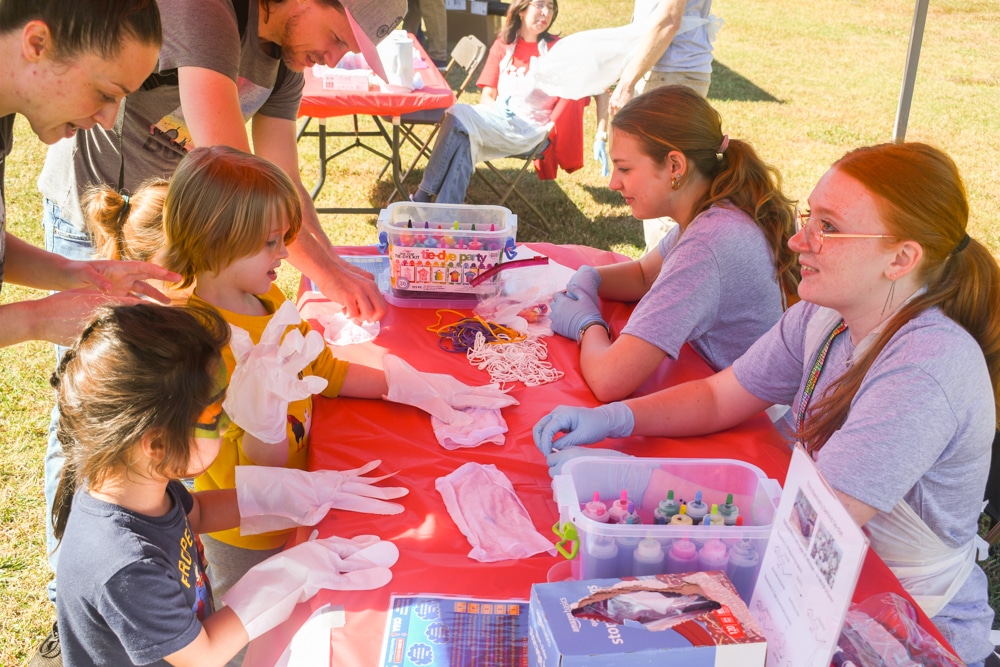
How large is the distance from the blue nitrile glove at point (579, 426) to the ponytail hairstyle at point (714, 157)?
2.08ft

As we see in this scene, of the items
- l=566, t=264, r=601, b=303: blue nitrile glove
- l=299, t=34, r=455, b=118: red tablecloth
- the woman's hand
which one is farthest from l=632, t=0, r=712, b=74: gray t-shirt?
the woman's hand

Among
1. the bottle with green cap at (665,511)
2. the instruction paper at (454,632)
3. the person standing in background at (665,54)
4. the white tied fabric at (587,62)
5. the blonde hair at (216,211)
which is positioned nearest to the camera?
the instruction paper at (454,632)

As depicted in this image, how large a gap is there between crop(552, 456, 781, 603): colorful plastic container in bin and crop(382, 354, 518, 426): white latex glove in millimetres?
479

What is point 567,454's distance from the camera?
1.52 m

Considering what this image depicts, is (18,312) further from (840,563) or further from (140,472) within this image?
(840,563)

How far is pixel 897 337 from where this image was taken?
137cm

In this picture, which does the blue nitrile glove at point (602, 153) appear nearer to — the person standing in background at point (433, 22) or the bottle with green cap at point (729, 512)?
the person standing in background at point (433, 22)

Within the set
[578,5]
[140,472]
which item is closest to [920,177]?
[140,472]

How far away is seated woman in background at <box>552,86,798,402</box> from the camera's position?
1868mm

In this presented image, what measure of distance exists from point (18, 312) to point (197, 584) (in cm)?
52

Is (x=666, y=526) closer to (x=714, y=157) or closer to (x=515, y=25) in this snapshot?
(x=714, y=157)

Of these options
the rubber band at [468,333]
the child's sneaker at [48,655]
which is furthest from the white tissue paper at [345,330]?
the child's sneaker at [48,655]

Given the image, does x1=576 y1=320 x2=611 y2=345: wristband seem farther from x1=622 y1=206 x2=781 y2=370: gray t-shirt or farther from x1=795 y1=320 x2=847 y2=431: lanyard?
x1=795 y1=320 x2=847 y2=431: lanyard

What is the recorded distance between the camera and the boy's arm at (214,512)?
1.47m
